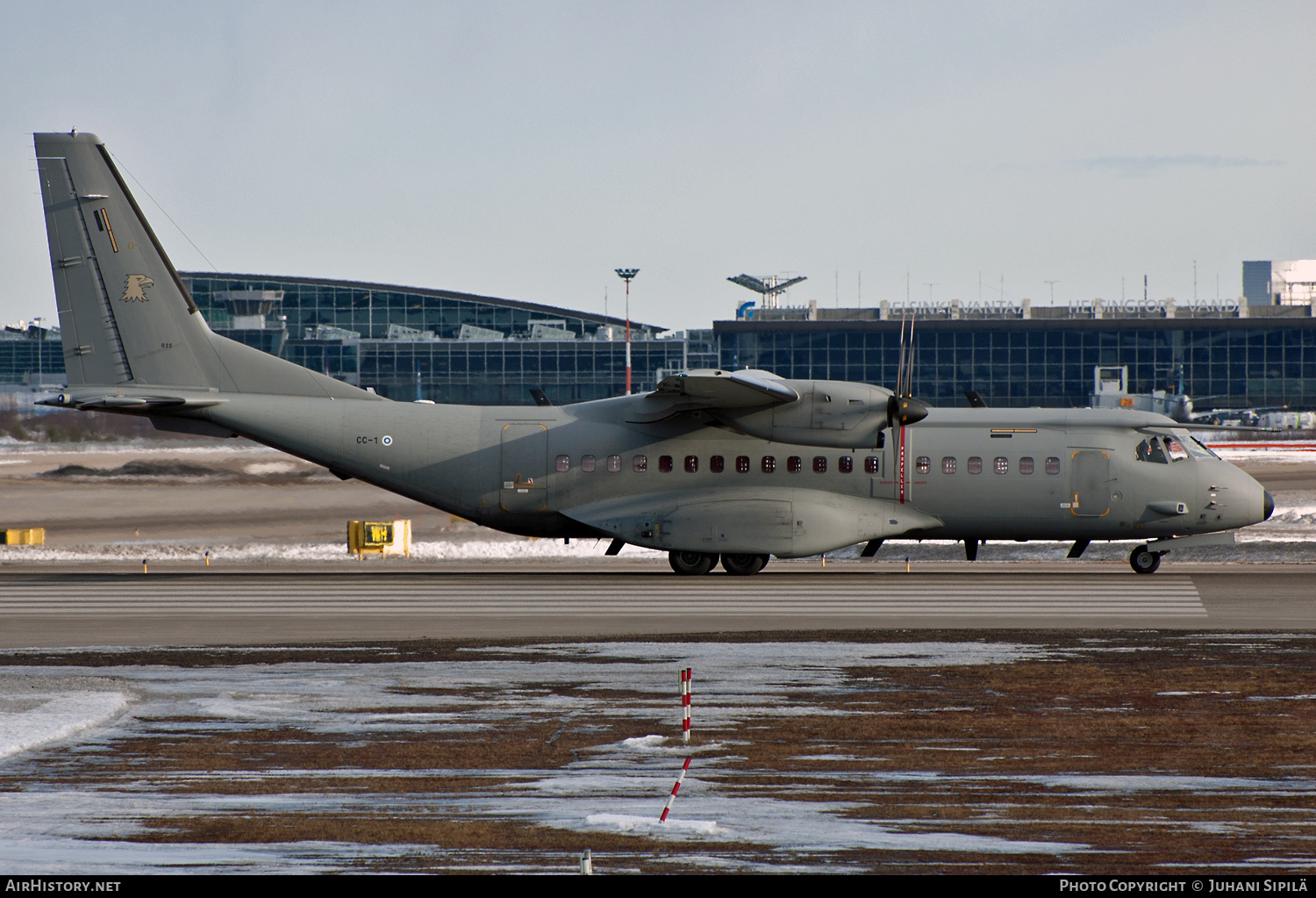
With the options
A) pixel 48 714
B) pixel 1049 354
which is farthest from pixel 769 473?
pixel 1049 354

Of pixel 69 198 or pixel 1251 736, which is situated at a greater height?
pixel 69 198

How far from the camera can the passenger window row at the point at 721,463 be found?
26.9 m

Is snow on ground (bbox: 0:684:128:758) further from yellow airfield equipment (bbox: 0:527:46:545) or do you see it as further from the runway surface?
yellow airfield equipment (bbox: 0:527:46:545)

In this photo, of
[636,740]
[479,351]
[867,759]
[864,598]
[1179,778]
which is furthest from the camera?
[479,351]

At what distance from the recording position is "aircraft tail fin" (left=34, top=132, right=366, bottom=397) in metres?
26.9

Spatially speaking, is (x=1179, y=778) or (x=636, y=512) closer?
(x=1179, y=778)

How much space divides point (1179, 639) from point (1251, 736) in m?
6.75

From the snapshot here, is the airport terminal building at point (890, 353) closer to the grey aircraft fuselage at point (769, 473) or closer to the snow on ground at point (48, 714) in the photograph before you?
the grey aircraft fuselage at point (769, 473)

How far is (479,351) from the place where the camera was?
116562 mm

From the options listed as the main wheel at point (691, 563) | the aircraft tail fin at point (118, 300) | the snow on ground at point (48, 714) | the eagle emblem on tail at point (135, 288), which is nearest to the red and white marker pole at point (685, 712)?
the snow on ground at point (48, 714)

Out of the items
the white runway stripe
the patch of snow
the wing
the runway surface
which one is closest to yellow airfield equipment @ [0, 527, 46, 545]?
the runway surface
